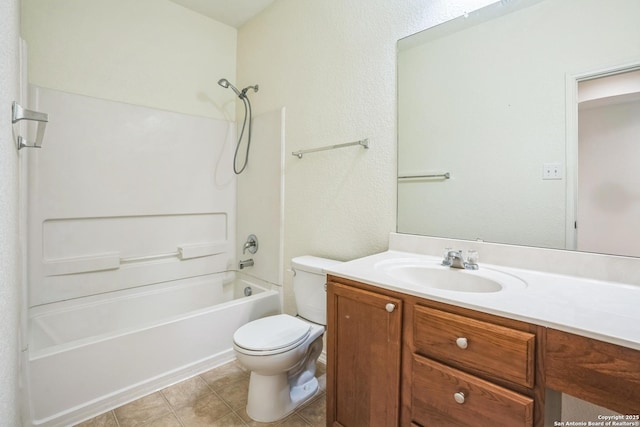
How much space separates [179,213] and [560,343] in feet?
7.91

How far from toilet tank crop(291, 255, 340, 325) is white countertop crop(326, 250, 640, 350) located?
0.54 metres

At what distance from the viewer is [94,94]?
1978mm

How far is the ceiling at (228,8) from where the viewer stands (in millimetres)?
2291

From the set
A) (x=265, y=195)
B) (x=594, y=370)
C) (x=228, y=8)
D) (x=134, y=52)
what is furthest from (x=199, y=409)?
(x=228, y=8)

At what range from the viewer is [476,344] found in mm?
834

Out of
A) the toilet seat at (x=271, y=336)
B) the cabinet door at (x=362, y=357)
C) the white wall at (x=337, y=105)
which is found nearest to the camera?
the cabinet door at (x=362, y=357)

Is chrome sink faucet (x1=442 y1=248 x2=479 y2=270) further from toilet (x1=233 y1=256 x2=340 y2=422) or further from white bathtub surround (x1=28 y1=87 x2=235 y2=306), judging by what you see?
white bathtub surround (x1=28 y1=87 x2=235 y2=306)

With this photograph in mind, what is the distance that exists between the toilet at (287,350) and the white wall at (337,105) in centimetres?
27

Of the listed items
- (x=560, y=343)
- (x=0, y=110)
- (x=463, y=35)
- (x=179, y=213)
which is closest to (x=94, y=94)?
(x=179, y=213)

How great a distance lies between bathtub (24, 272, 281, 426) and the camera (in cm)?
142

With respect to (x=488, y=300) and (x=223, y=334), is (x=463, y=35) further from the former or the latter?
(x=223, y=334)

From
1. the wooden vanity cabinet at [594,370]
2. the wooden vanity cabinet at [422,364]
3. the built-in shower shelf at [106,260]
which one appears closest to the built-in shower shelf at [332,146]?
the wooden vanity cabinet at [422,364]

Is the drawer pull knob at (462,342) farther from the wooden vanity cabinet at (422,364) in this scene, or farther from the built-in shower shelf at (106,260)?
the built-in shower shelf at (106,260)

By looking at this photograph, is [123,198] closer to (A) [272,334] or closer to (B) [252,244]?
(B) [252,244]
